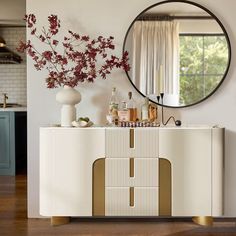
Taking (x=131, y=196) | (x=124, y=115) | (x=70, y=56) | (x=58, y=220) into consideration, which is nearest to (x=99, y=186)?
(x=131, y=196)

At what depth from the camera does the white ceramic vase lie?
3119 mm

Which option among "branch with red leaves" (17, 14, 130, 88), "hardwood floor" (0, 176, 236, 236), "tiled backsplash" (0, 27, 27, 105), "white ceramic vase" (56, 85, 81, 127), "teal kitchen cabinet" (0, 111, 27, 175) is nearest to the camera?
"hardwood floor" (0, 176, 236, 236)

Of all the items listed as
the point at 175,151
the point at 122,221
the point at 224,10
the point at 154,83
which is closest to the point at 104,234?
the point at 122,221

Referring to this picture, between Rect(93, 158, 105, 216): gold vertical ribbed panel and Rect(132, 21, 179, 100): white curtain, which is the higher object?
Rect(132, 21, 179, 100): white curtain

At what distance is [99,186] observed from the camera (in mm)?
3039

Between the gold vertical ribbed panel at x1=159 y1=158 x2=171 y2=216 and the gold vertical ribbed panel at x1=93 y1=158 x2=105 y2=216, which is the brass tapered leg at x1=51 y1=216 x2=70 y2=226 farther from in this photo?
the gold vertical ribbed panel at x1=159 y1=158 x2=171 y2=216

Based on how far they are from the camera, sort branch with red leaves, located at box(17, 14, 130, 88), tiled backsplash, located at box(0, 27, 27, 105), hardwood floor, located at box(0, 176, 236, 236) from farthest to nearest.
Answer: tiled backsplash, located at box(0, 27, 27, 105) < branch with red leaves, located at box(17, 14, 130, 88) < hardwood floor, located at box(0, 176, 236, 236)

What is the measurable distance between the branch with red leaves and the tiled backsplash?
3.16m

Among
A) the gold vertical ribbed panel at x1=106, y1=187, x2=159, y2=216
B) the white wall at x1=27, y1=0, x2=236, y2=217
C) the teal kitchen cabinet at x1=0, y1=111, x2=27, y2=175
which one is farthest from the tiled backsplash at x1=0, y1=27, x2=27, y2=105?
the gold vertical ribbed panel at x1=106, y1=187, x2=159, y2=216

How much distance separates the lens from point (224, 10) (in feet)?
10.9

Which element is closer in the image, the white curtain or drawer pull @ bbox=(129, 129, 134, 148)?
drawer pull @ bbox=(129, 129, 134, 148)

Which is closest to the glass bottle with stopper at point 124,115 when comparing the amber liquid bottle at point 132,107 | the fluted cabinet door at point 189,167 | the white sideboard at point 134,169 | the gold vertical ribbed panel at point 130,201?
the amber liquid bottle at point 132,107

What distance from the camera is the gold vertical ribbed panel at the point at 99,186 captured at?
303 centimetres

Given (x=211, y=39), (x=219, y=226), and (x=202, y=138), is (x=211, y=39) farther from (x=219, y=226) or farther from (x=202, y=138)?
(x=219, y=226)
